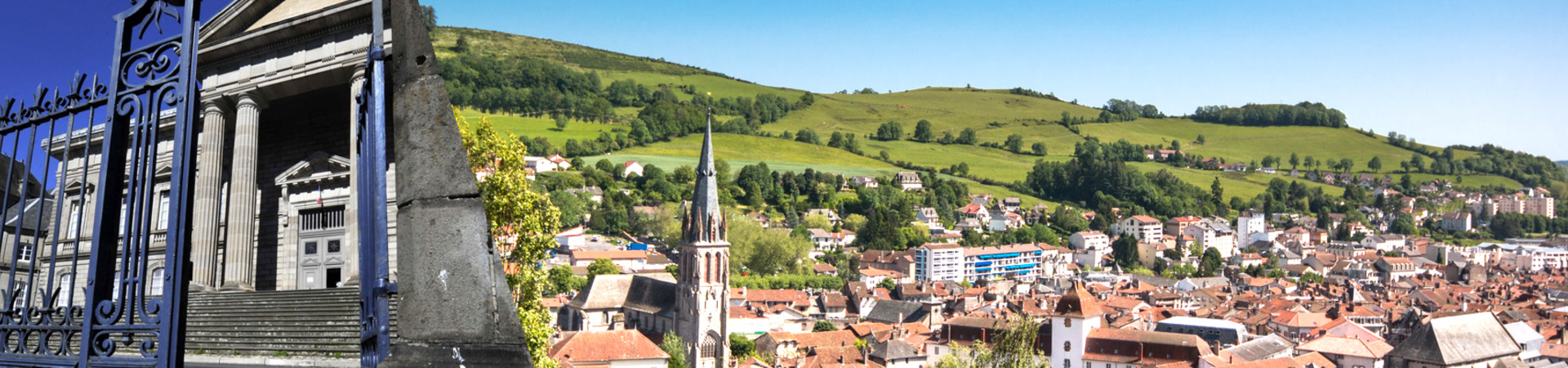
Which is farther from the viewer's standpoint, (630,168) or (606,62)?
(606,62)

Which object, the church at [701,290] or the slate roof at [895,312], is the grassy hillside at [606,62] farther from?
the church at [701,290]

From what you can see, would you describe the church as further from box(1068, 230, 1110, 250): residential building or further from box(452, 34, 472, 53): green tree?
box(452, 34, 472, 53): green tree

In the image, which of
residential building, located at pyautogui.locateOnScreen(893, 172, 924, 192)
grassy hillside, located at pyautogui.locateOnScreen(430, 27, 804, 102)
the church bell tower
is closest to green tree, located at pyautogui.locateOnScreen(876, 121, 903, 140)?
grassy hillside, located at pyautogui.locateOnScreen(430, 27, 804, 102)

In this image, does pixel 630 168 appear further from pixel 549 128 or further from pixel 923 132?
pixel 923 132

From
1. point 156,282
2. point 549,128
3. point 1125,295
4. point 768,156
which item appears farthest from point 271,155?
point 768,156

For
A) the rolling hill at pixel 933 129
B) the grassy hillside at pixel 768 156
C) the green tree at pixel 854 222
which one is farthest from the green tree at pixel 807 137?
the green tree at pixel 854 222

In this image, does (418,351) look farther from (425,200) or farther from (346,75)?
(346,75)

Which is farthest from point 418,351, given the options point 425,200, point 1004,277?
point 1004,277
